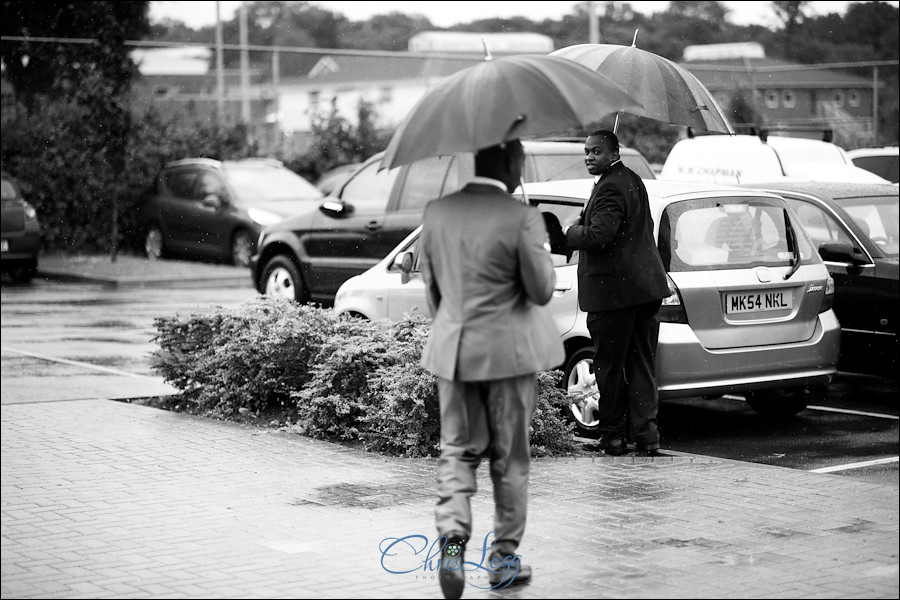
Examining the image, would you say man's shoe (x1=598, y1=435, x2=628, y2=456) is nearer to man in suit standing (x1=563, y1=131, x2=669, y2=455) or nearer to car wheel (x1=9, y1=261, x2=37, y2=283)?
man in suit standing (x1=563, y1=131, x2=669, y2=455)

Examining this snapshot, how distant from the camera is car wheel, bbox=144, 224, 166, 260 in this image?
25344mm

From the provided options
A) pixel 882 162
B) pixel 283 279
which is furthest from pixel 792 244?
pixel 882 162

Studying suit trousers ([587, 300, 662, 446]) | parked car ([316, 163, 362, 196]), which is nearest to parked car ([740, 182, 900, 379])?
suit trousers ([587, 300, 662, 446])

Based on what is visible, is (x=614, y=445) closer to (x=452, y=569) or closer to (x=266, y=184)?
(x=452, y=569)

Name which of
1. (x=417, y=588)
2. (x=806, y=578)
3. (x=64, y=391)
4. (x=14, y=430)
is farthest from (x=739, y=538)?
(x=64, y=391)

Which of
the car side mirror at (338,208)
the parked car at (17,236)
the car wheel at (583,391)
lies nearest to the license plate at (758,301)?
the car wheel at (583,391)

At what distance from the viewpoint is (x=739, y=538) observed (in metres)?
5.86

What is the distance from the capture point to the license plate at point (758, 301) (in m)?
8.54

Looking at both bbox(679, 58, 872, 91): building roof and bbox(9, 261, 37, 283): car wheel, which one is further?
bbox(679, 58, 872, 91): building roof

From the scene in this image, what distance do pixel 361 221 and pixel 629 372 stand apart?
6363 mm

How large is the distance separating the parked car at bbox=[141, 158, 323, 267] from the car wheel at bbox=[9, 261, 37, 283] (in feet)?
9.32

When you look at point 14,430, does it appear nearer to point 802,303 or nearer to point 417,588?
point 417,588

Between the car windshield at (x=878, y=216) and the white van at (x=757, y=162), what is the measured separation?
1558 mm

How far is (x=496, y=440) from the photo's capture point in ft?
17.0
